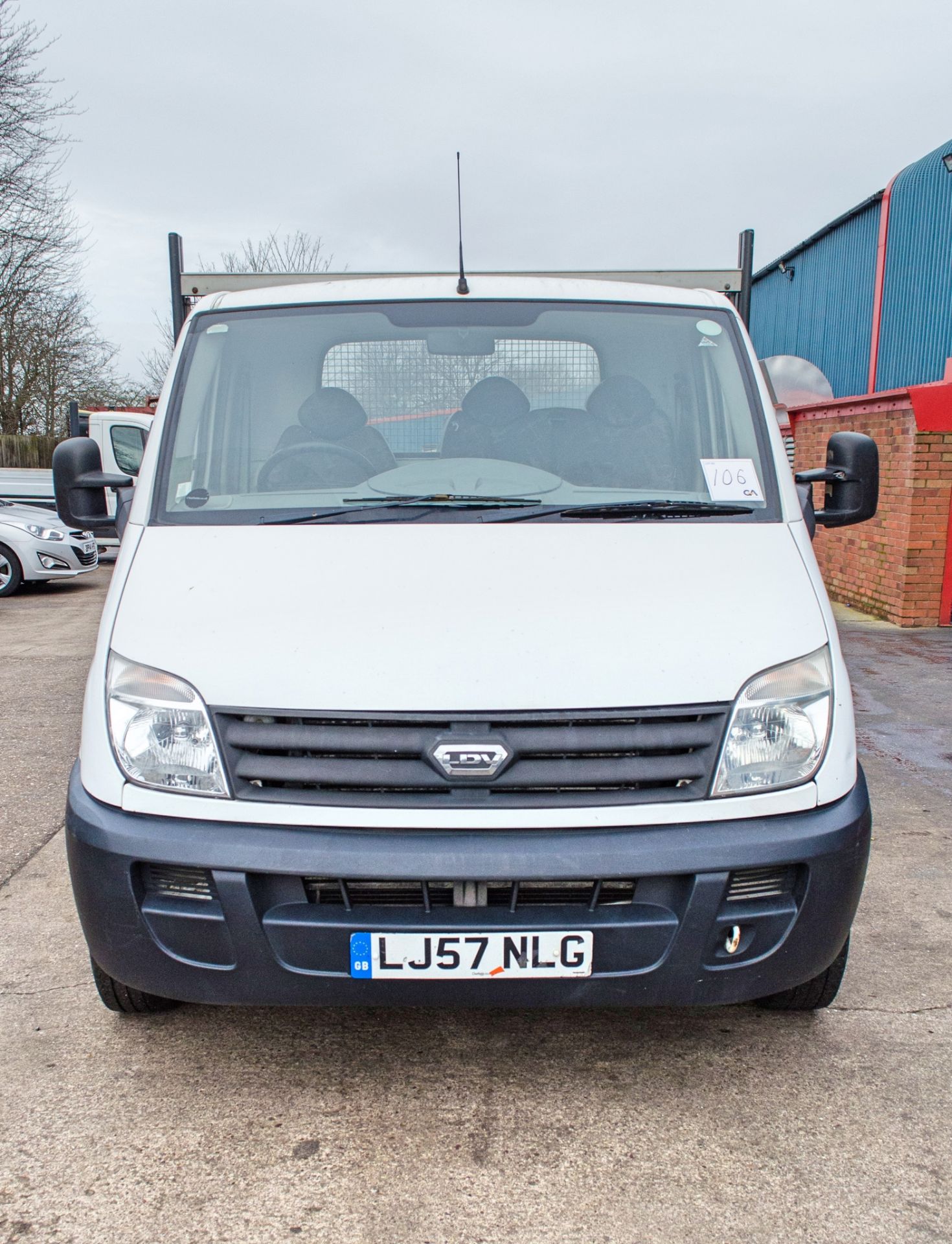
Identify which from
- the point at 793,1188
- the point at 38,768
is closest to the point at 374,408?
the point at 793,1188

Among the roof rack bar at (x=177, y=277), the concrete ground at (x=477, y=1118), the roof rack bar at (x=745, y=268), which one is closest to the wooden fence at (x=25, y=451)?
the roof rack bar at (x=177, y=277)

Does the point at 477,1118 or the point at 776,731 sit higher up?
the point at 776,731

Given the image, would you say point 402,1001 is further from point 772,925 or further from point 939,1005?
point 939,1005

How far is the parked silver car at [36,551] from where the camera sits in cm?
1206

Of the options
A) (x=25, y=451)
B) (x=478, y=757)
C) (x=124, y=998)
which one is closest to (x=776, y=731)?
(x=478, y=757)

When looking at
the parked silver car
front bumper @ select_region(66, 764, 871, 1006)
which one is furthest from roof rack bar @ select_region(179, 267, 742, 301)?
the parked silver car

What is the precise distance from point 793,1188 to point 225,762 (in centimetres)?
149

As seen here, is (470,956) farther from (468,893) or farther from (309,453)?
(309,453)

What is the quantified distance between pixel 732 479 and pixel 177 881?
1.84m

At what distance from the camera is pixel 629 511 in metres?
2.89

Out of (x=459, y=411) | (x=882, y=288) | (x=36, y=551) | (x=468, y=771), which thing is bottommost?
(x=36, y=551)

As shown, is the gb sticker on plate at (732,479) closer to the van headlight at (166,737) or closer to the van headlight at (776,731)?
the van headlight at (776,731)

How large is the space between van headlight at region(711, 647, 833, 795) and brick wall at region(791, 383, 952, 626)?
20.3 ft

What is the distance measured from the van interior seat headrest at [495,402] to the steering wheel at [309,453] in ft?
1.20
